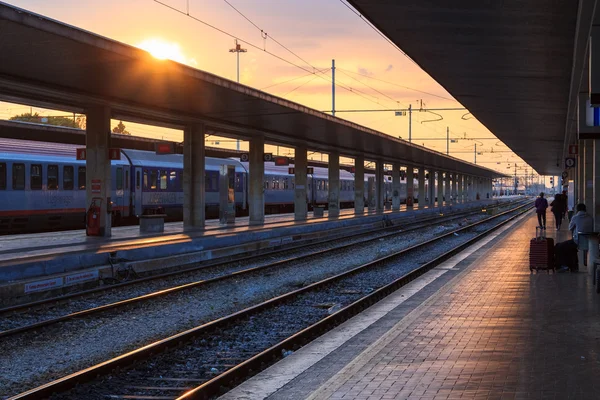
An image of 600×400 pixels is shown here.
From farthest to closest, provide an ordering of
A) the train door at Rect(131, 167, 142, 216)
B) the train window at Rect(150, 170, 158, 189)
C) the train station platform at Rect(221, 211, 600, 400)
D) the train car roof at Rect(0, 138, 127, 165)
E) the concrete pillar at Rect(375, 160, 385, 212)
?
the concrete pillar at Rect(375, 160, 385, 212) < the train window at Rect(150, 170, 158, 189) < the train door at Rect(131, 167, 142, 216) < the train car roof at Rect(0, 138, 127, 165) < the train station platform at Rect(221, 211, 600, 400)

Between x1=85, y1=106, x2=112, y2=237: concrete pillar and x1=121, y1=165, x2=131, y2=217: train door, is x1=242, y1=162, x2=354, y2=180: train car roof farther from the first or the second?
x1=85, y1=106, x2=112, y2=237: concrete pillar

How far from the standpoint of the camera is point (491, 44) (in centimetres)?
1639

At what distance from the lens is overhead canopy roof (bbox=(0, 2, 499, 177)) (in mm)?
15148

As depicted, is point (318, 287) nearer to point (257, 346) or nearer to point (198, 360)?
point (257, 346)

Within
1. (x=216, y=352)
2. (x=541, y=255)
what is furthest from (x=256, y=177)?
(x=216, y=352)

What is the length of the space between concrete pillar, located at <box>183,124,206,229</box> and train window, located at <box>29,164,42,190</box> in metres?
5.74

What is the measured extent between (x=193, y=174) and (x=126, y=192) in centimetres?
427

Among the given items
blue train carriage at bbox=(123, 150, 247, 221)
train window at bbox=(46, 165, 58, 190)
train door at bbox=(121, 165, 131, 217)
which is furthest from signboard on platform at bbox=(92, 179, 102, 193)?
blue train carriage at bbox=(123, 150, 247, 221)

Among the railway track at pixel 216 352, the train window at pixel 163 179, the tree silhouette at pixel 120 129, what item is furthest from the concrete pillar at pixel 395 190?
the tree silhouette at pixel 120 129

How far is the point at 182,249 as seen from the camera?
21688 millimetres

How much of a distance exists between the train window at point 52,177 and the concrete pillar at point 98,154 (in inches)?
169

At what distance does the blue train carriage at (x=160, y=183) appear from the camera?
3322cm

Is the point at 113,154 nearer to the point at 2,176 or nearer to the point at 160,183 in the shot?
the point at 2,176

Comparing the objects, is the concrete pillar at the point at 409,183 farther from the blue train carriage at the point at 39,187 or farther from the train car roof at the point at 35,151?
the train car roof at the point at 35,151
